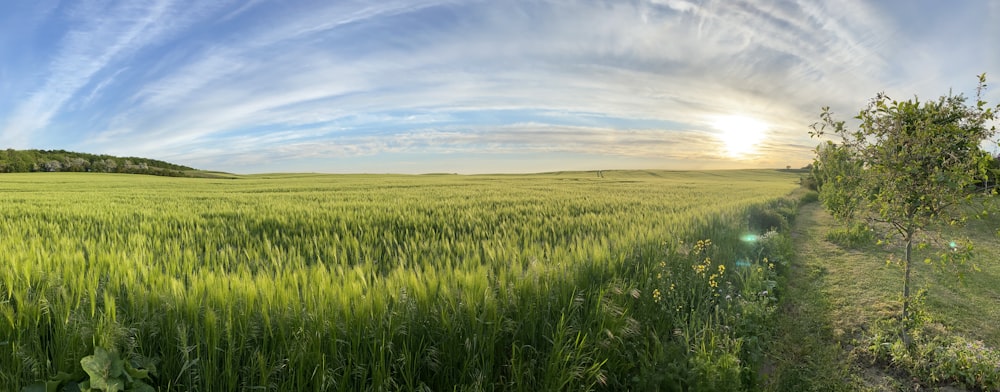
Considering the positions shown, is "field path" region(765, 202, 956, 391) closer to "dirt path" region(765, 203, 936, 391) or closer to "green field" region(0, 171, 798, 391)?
"dirt path" region(765, 203, 936, 391)

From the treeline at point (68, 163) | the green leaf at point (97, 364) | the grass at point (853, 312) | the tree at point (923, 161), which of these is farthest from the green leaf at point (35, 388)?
the treeline at point (68, 163)

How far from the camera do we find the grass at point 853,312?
148 inches

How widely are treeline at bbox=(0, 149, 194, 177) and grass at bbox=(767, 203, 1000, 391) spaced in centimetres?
8328

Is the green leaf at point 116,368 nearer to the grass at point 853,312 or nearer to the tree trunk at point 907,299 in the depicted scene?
the grass at point 853,312

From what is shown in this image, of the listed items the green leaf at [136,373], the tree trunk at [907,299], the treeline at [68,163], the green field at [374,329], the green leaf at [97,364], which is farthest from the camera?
the treeline at [68,163]

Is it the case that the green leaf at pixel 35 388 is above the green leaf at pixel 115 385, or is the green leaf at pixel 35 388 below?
below

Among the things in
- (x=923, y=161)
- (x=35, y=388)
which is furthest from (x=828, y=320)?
(x=35, y=388)

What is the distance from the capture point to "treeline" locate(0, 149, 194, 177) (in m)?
68.1

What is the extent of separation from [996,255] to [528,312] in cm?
1203

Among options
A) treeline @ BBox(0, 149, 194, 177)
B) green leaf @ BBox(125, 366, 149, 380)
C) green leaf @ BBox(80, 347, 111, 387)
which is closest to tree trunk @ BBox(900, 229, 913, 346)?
green leaf @ BBox(125, 366, 149, 380)

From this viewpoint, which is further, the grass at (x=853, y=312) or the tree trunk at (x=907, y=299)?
the tree trunk at (x=907, y=299)

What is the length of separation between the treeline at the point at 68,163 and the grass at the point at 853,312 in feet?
273

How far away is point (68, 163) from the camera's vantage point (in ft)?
240

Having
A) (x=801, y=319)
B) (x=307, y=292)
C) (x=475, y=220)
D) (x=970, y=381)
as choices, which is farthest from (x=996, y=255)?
(x=307, y=292)
